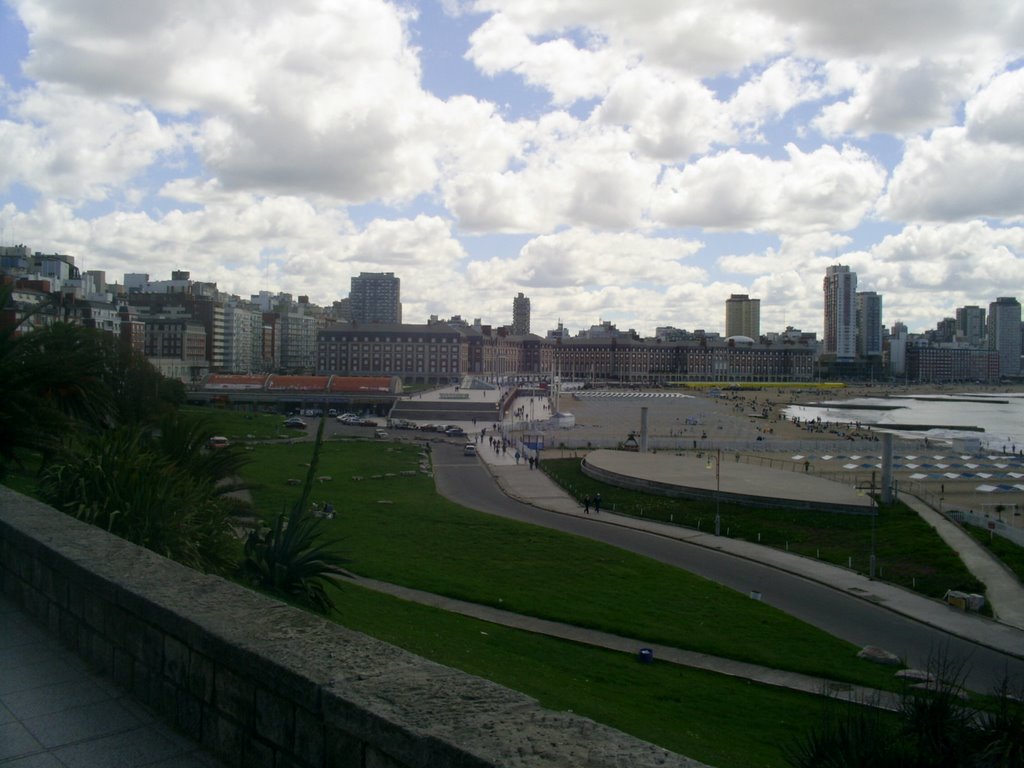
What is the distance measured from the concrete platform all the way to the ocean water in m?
32.5

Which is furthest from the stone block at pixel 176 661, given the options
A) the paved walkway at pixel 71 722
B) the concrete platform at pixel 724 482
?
the concrete platform at pixel 724 482

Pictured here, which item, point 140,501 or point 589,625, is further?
point 589,625

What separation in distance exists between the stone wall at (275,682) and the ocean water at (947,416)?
219 ft

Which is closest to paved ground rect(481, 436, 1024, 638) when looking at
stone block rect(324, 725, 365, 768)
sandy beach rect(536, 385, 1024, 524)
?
sandy beach rect(536, 385, 1024, 524)

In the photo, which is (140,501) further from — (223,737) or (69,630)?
(223,737)

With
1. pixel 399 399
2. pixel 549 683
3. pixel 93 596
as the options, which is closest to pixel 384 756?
pixel 93 596

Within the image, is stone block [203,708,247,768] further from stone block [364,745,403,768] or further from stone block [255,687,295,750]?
stone block [364,745,403,768]

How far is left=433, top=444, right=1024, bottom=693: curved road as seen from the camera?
1588 cm

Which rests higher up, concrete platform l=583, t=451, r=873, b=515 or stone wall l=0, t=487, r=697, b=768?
stone wall l=0, t=487, r=697, b=768

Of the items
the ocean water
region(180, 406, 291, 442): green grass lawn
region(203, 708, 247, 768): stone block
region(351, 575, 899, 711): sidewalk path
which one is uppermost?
region(203, 708, 247, 768): stone block

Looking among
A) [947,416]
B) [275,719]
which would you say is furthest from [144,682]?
[947,416]

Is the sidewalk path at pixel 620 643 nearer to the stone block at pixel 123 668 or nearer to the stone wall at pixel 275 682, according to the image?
the stone wall at pixel 275 682

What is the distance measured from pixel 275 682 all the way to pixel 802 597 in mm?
18854

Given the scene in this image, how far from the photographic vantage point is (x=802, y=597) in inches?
789
